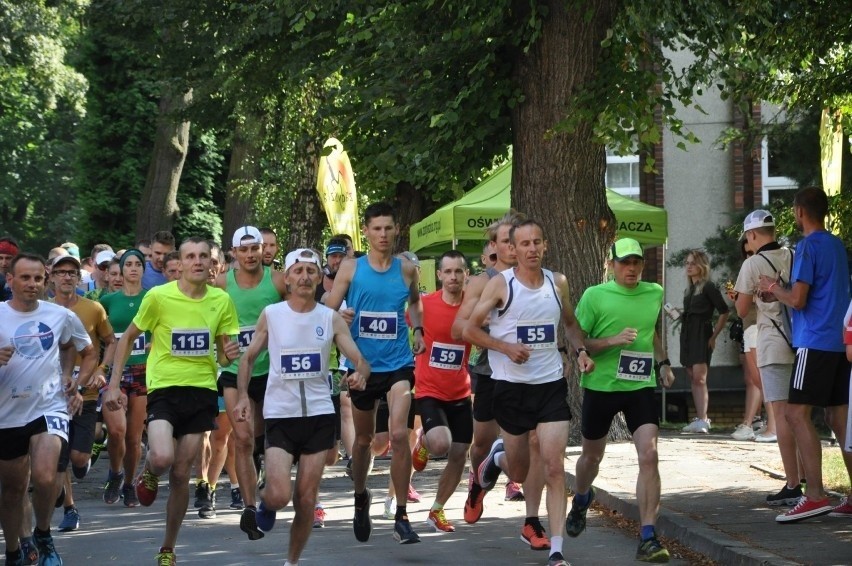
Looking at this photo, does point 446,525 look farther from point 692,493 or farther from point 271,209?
point 271,209

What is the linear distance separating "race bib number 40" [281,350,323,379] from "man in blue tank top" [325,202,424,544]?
1305 millimetres

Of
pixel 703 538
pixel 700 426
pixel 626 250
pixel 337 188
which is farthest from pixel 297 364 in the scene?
pixel 337 188

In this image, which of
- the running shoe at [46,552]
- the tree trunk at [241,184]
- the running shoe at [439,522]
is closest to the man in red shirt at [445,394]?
the running shoe at [439,522]

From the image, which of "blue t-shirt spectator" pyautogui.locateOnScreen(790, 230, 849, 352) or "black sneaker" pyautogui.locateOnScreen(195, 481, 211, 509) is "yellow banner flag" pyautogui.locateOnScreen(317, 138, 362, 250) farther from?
"blue t-shirt spectator" pyautogui.locateOnScreen(790, 230, 849, 352)

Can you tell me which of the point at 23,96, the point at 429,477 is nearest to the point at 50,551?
the point at 429,477

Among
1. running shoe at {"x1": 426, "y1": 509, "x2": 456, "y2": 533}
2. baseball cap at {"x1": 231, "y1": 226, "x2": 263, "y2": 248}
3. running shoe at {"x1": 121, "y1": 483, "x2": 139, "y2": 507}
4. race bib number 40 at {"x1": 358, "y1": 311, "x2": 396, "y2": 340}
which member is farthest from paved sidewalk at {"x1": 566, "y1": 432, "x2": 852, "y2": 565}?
running shoe at {"x1": 121, "y1": 483, "x2": 139, "y2": 507}

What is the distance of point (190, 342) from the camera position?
957 cm

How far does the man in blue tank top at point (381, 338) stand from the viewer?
10070 mm

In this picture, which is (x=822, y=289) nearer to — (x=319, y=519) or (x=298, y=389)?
A: (x=298, y=389)

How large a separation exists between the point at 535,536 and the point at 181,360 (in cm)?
243

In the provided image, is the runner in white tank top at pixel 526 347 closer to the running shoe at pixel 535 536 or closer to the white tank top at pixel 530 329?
the white tank top at pixel 530 329

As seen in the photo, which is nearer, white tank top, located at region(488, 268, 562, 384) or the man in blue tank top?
white tank top, located at region(488, 268, 562, 384)

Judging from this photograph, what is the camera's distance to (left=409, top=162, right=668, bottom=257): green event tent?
702 inches

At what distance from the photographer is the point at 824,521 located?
33.0 ft
